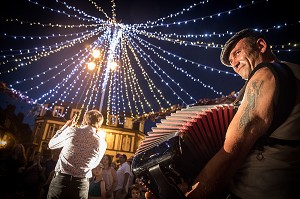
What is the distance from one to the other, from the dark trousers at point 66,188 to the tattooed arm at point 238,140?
11.4 feet

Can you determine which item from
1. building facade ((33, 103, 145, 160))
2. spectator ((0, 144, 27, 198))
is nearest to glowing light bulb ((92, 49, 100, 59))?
spectator ((0, 144, 27, 198))

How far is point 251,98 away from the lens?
150 cm

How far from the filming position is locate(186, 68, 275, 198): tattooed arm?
4.59 feet

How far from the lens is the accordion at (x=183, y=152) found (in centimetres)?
155

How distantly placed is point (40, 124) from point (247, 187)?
Result: 49124 mm

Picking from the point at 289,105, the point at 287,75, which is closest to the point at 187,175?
the point at 289,105

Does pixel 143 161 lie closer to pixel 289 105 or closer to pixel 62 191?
pixel 289 105

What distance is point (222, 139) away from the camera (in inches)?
66.8

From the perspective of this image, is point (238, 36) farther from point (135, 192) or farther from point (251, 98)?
point (135, 192)

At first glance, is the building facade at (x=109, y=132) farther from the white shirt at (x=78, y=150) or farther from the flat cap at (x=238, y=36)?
the flat cap at (x=238, y=36)

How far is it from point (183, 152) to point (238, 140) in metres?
0.39

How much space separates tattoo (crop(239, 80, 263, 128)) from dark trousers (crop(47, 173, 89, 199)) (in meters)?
3.82

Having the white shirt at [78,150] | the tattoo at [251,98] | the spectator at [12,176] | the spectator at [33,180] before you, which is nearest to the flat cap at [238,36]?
the tattoo at [251,98]

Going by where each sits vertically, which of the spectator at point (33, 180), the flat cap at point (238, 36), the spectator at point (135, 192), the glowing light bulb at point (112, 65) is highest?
the glowing light bulb at point (112, 65)
